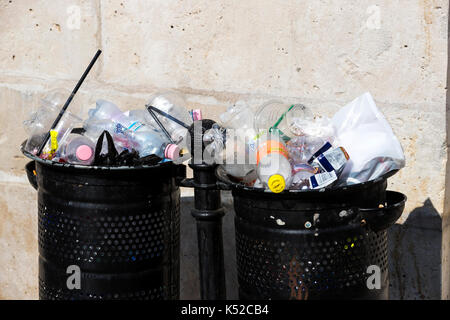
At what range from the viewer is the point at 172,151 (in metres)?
2.18

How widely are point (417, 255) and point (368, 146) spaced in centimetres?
88

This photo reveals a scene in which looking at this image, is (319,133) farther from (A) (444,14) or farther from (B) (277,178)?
(A) (444,14)

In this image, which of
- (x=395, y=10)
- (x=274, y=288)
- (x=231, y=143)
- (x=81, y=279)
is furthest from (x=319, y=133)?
(x=81, y=279)

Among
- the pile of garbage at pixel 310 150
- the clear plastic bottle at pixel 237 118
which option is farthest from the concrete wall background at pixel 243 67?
the pile of garbage at pixel 310 150

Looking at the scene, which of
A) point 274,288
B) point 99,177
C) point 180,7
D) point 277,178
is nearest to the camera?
→ point 277,178

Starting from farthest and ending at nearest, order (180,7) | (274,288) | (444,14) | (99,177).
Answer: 1. (180,7)
2. (444,14)
3. (99,177)
4. (274,288)

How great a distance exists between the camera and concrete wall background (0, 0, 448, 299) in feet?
8.40

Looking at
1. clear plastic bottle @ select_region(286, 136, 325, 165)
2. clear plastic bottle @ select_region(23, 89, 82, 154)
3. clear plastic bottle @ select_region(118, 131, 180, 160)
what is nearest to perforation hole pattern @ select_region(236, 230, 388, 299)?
clear plastic bottle @ select_region(286, 136, 325, 165)

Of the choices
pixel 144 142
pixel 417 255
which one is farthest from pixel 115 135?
pixel 417 255

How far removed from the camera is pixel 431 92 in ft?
8.31

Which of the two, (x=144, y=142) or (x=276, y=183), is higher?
(x=144, y=142)

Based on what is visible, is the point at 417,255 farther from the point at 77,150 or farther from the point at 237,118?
the point at 77,150

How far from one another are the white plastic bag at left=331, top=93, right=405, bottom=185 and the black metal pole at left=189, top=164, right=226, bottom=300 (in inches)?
17.5

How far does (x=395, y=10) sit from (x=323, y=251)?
3.69ft
